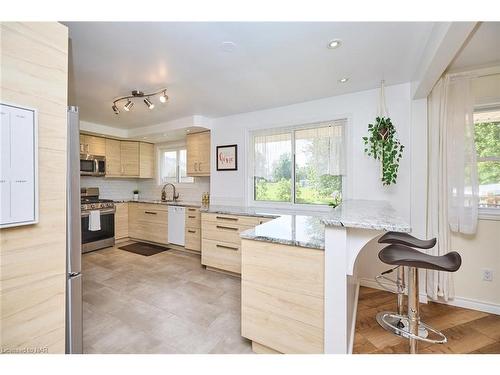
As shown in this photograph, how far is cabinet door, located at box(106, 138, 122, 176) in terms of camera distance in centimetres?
454

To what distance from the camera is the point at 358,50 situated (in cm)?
188

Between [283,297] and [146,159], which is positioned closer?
[283,297]

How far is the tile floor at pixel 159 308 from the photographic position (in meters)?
1.70

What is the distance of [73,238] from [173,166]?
387 centimetres

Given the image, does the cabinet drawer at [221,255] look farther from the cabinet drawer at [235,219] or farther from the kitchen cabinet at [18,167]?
the kitchen cabinet at [18,167]

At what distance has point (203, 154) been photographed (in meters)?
4.10

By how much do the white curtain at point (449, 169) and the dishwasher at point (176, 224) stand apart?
11.6 ft

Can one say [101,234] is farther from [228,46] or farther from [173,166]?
[228,46]

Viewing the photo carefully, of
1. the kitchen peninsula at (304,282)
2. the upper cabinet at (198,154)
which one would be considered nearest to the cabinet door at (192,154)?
the upper cabinet at (198,154)

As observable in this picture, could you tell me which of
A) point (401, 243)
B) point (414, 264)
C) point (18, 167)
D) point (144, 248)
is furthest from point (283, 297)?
point (144, 248)

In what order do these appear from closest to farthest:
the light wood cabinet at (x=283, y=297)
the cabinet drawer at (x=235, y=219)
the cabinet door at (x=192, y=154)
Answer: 1. the light wood cabinet at (x=283, y=297)
2. the cabinet drawer at (x=235, y=219)
3. the cabinet door at (x=192, y=154)
